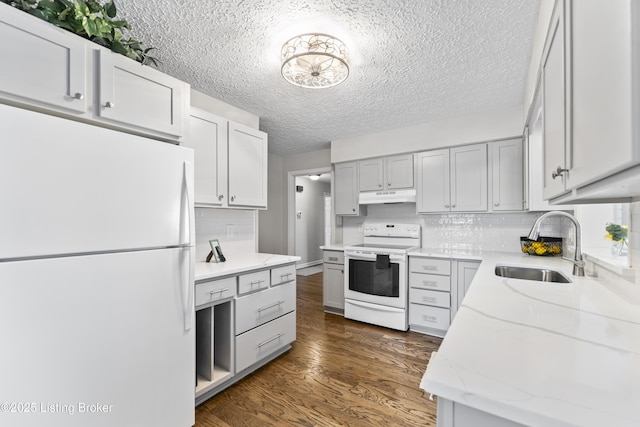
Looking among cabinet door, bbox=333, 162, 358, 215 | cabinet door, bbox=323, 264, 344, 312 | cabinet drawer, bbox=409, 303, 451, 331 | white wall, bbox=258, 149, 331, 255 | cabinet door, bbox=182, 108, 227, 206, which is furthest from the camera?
white wall, bbox=258, 149, 331, 255

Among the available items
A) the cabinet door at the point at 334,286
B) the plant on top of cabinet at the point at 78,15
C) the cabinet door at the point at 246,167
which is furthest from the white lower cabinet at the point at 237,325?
the plant on top of cabinet at the point at 78,15

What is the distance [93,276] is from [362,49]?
2013 millimetres

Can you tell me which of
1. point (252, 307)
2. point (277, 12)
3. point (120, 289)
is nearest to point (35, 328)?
point (120, 289)

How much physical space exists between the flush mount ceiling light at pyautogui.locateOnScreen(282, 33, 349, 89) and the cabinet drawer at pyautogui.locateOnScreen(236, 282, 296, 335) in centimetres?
169

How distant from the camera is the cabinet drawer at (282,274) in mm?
2357

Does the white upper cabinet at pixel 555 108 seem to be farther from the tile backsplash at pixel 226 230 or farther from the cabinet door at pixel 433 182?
the tile backsplash at pixel 226 230

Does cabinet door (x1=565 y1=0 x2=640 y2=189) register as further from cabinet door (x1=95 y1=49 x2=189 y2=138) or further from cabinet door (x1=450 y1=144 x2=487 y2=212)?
cabinet door (x1=450 y1=144 x2=487 y2=212)

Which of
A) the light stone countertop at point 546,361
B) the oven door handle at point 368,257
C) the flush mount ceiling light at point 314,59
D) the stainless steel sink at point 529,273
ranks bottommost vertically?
the oven door handle at point 368,257

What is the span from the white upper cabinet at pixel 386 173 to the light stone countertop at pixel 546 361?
7.98 feet

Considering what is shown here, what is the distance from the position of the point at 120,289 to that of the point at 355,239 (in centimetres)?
325

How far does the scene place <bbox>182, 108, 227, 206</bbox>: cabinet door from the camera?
2.17 m

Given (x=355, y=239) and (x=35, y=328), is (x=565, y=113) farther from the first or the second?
(x=355, y=239)

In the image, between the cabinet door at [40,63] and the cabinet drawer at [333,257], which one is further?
the cabinet drawer at [333,257]

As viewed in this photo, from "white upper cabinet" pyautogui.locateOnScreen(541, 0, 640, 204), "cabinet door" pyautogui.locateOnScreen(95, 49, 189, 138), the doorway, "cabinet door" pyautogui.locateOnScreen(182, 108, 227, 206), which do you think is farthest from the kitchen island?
the doorway
